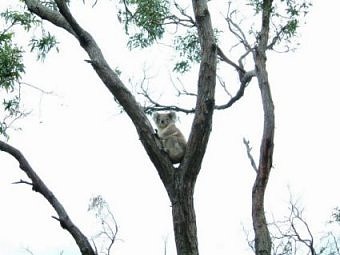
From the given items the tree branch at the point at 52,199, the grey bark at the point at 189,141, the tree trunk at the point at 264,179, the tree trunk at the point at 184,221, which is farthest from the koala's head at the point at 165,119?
the tree trunk at the point at 184,221

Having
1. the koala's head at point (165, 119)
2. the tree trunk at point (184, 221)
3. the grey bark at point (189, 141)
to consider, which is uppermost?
the koala's head at point (165, 119)

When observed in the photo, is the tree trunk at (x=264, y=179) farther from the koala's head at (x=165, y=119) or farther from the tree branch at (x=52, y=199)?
the tree branch at (x=52, y=199)

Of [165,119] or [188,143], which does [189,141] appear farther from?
[165,119]

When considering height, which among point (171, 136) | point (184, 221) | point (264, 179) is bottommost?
point (184, 221)

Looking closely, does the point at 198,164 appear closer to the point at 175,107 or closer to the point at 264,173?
the point at 264,173

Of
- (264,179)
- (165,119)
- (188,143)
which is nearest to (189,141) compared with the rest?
(188,143)

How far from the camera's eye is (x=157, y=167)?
5.65 meters

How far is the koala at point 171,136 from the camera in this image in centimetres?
646

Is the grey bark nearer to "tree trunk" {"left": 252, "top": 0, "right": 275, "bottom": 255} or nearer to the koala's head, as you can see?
"tree trunk" {"left": 252, "top": 0, "right": 275, "bottom": 255}

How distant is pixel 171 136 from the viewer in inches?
279

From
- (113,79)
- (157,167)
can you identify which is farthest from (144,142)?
(113,79)

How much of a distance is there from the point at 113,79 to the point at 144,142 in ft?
2.27

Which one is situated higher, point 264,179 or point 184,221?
point 264,179

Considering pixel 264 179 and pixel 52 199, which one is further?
pixel 264 179
